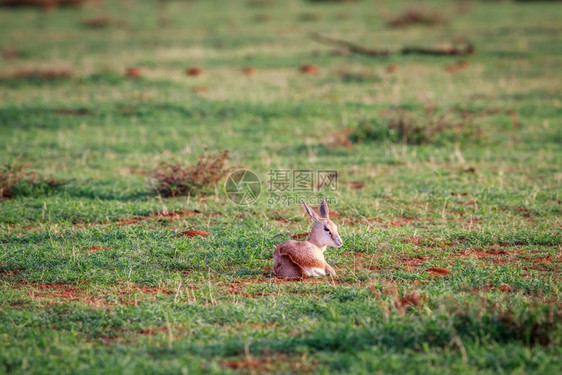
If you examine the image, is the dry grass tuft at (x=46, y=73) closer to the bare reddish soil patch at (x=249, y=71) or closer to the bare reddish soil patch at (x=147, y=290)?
the bare reddish soil patch at (x=249, y=71)

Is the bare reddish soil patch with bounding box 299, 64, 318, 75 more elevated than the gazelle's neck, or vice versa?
the bare reddish soil patch with bounding box 299, 64, 318, 75

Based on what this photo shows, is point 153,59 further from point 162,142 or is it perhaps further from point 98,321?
point 98,321

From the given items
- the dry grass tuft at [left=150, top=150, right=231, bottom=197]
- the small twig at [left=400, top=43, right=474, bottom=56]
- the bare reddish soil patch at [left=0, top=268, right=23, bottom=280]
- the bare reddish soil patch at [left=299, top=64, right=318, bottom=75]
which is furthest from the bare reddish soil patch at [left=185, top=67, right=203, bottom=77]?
the bare reddish soil patch at [left=0, top=268, right=23, bottom=280]

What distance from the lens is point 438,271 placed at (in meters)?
6.95

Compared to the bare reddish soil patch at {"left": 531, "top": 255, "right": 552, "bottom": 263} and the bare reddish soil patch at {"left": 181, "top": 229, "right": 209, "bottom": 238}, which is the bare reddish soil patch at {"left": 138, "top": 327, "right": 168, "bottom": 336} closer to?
the bare reddish soil patch at {"left": 181, "top": 229, "right": 209, "bottom": 238}

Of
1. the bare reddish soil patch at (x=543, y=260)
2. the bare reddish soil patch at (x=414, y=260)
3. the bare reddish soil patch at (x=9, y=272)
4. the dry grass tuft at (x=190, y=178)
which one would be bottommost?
the bare reddish soil patch at (x=9, y=272)

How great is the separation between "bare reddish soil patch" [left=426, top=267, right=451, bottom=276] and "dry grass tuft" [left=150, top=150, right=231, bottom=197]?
4.35 metres

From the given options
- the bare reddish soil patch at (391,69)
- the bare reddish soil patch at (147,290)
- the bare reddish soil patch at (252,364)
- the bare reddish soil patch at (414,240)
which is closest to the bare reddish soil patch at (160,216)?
the bare reddish soil patch at (147,290)

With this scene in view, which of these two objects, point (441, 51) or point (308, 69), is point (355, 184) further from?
point (441, 51)

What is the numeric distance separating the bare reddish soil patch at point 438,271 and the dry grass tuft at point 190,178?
4.35m

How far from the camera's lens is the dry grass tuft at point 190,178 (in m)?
10.1

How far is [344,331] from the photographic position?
17.9 feet

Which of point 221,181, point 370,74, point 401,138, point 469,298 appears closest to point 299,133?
point 401,138

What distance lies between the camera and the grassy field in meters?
5.30
